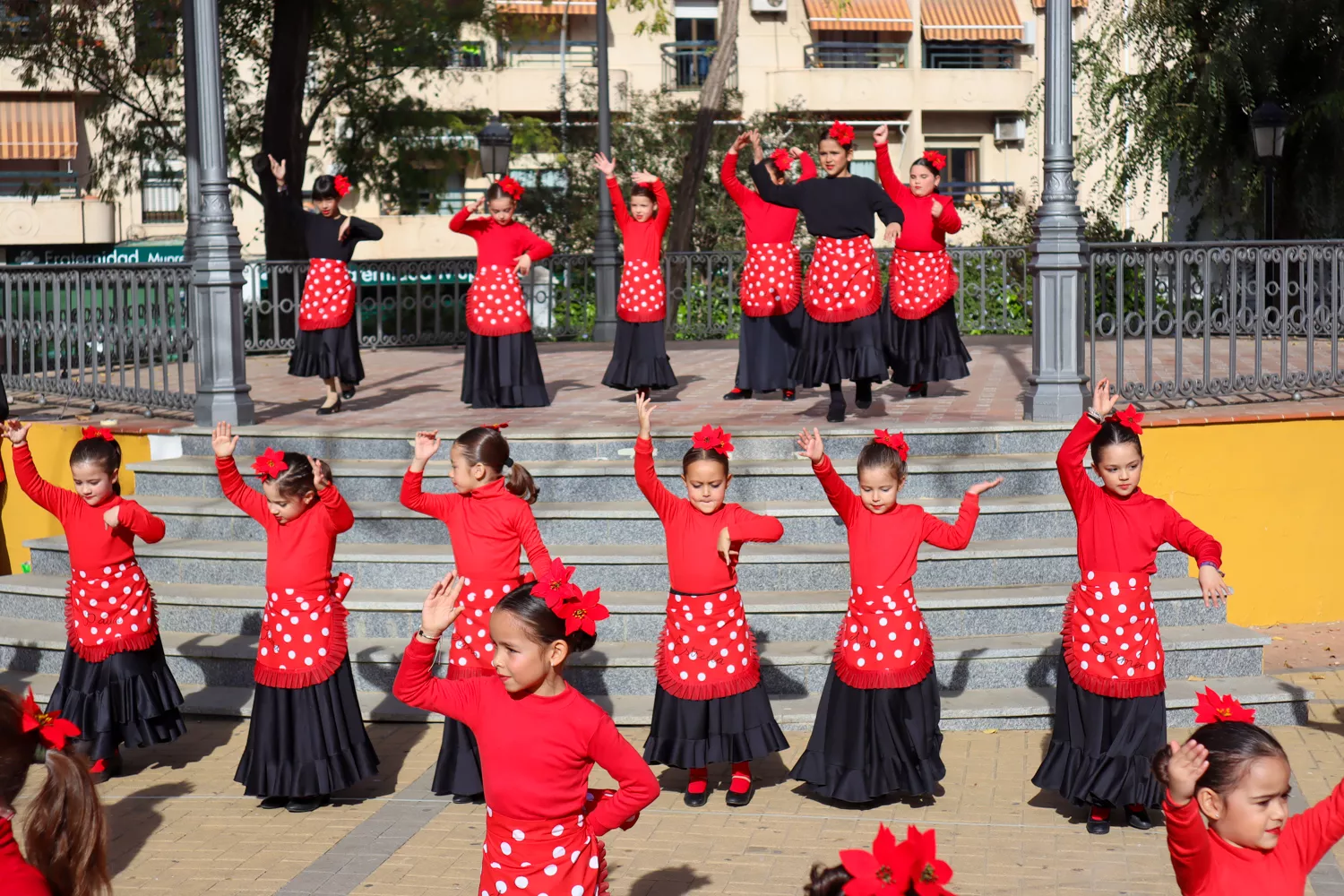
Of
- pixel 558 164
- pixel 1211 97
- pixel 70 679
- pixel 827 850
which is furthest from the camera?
pixel 558 164

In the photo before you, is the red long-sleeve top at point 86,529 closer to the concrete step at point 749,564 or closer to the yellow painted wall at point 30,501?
the concrete step at point 749,564

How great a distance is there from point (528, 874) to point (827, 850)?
2107 millimetres

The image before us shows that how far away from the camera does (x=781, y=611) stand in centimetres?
805

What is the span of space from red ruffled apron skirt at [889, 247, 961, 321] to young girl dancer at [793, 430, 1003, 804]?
5.50 m

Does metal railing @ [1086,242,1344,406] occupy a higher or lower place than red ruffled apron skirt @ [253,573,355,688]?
higher

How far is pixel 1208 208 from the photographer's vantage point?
20641 mm

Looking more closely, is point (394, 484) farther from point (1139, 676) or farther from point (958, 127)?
point (958, 127)

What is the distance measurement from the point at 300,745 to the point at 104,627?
119cm

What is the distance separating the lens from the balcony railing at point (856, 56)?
125 ft

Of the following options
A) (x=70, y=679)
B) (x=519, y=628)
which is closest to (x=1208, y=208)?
(x=70, y=679)

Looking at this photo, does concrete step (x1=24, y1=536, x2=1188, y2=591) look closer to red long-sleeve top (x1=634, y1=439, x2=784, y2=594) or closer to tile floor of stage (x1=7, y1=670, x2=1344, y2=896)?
tile floor of stage (x1=7, y1=670, x2=1344, y2=896)

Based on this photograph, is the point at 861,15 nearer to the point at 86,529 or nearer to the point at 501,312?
the point at 501,312

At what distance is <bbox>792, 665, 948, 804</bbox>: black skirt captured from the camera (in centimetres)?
637

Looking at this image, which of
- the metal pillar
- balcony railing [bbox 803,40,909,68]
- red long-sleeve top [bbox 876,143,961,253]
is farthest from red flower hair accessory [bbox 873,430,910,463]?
balcony railing [bbox 803,40,909,68]
